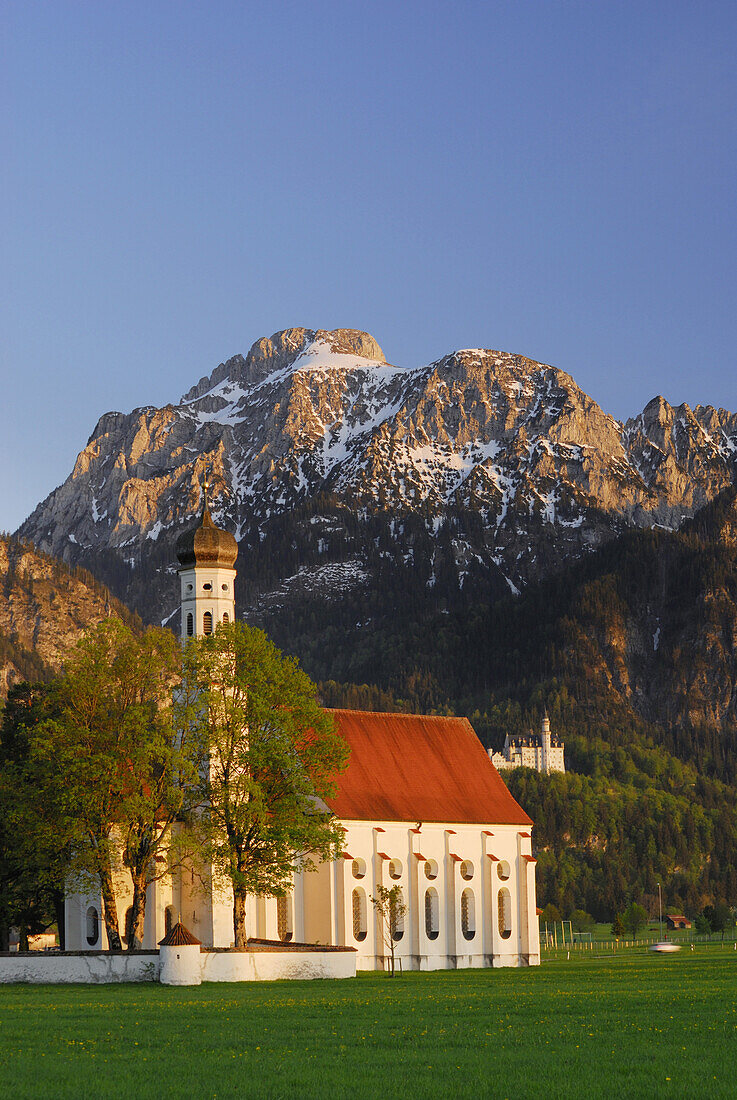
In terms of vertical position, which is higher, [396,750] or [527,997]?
[396,750]

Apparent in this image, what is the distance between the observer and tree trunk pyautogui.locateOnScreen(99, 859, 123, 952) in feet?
241

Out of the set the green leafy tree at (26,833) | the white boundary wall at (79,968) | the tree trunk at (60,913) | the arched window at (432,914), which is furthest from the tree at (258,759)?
the arched window at (432,914)

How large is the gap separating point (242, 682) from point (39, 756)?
11.2 meters

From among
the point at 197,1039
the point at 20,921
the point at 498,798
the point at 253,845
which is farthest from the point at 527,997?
the point at 498,798

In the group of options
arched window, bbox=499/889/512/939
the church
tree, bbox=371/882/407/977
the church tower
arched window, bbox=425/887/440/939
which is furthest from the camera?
arched window, bbox=499/889/512/939

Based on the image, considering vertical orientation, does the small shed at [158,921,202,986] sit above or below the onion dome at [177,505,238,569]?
below

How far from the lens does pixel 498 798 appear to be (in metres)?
99.8

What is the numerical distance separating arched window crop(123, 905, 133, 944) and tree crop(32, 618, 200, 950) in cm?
36

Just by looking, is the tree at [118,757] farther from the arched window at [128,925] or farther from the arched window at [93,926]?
the arched window at [93,926]

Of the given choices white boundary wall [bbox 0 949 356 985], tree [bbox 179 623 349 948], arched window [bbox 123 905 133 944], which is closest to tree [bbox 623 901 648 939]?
arched window [bbox 123 905 133 944]

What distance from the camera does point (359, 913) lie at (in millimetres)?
87125

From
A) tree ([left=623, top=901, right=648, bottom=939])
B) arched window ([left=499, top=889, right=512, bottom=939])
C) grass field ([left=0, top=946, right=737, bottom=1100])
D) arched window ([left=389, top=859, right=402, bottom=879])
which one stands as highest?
arched window ([left=389, top=859, right=402, bottom=879])

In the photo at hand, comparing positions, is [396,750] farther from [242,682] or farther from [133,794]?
[133,794]

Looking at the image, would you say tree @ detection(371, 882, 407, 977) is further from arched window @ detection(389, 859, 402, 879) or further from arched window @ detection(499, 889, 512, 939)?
arched window @ detection(499, 889, 512, 939)
